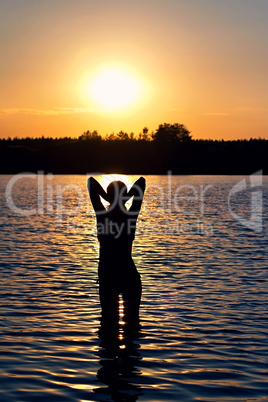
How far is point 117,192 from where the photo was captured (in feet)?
40.0

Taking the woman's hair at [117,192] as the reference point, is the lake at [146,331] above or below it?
below

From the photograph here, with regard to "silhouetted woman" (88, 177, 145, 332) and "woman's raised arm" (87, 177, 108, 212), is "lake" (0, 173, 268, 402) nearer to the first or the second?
"silhouetted woman" (88, 177, 145, 332)

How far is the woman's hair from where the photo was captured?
12164 millimetres

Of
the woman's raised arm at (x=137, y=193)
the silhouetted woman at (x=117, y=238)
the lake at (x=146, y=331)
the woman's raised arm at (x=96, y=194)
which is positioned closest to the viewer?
the lake at (x=146, y=331)

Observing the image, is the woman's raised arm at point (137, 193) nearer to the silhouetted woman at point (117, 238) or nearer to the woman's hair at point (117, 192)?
the silhouetted woman at point (117, 238)

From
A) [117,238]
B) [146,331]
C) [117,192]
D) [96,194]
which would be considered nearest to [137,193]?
[117,192]

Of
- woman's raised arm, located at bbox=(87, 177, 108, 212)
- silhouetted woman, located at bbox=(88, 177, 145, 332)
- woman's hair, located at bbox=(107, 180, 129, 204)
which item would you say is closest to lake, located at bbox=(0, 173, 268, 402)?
silhouetted woman, located at bbox=(88, 177, 145, 332)

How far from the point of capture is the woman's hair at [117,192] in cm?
1216

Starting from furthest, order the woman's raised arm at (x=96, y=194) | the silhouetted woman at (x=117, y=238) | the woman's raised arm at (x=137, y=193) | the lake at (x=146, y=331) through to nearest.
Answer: the woman's raised arm at (x=96, y=194) < the silhouetted woman at (x=117, y=238) < the woman's raised arm at (x=137, y=193) < the lake at (x=146, y=331)

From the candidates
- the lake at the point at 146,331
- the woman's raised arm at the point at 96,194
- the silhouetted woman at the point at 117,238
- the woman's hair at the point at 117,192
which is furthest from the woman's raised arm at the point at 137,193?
the lake at the point at 146,331

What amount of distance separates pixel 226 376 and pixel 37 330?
13.8 ft

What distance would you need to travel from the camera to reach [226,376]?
10016mm

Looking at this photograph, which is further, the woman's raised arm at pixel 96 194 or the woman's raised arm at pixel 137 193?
the woman's raised arm at pixel 96 194

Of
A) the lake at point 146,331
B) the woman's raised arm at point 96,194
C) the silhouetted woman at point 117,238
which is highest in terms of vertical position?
the woman's raised arm at point 96,194
